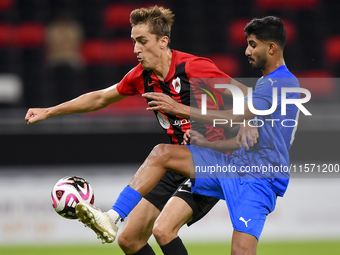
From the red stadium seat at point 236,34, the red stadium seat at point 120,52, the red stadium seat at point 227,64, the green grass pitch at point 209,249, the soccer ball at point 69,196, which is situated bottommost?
the green grass pitch at point 209,249

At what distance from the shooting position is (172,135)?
4.59 m

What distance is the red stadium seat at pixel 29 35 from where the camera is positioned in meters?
10.0

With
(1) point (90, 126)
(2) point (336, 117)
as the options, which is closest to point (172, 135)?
(1) point (90, 126)

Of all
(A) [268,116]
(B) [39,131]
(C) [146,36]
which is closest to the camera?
(A) [268,116]

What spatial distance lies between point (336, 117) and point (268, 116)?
4017 mm

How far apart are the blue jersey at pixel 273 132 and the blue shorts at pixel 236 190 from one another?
0.27ft

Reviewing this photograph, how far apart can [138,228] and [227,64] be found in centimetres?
605

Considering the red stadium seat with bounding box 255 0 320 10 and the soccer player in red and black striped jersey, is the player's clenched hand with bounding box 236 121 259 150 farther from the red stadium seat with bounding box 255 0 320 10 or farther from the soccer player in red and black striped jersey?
the red stadium seat with bounding box 255 0 320 10

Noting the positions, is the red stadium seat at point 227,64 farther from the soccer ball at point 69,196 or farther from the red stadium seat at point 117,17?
the soccer ball at point 69,196

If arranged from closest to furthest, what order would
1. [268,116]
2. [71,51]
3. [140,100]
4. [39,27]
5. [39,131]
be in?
1. [268,116]
2. [39,131]
3. [140,100]
4. [71,51]
5. [39,27]

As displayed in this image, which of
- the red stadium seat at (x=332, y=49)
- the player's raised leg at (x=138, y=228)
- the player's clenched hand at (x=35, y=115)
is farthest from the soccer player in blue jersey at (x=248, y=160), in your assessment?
the red stadium seat at (x=332, y=49)

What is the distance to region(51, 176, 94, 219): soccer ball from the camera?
4035 mm

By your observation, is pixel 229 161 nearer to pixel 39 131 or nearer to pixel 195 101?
pixel 195 101

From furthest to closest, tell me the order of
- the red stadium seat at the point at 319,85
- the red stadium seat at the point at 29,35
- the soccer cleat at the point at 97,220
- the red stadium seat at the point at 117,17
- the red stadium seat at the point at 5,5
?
the red stadium seat at the point at 117,17 → the red stadium seat at the point at 5,5 → the red stadium seat at the point at 29,35 → the red stadium seat at the point at 319,85 → the soccer cleat at the point at 97,220
